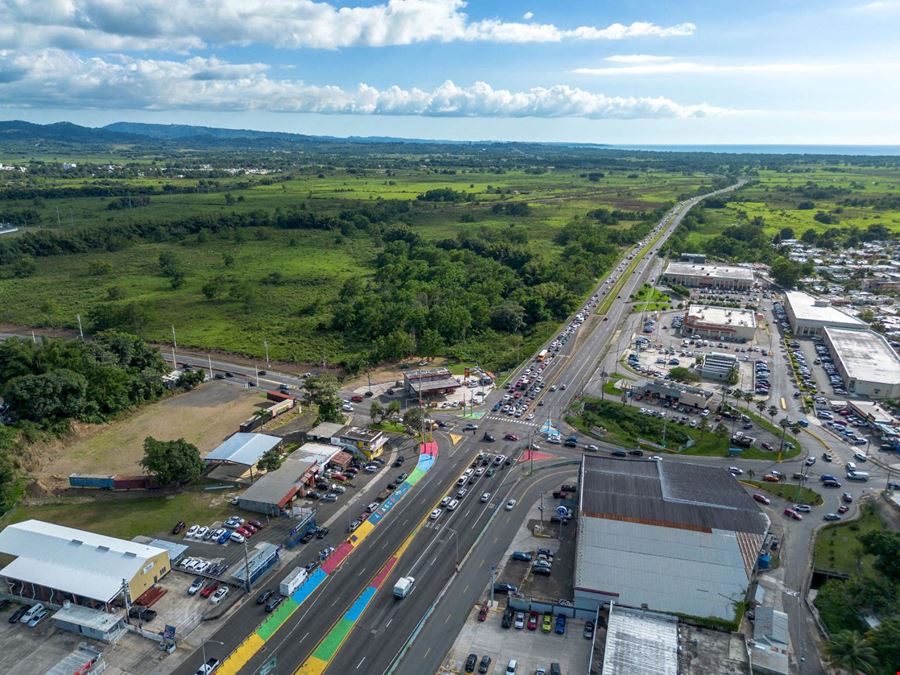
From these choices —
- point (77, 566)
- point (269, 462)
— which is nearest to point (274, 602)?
point (77, 566)

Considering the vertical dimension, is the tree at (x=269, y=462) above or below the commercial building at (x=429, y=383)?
below

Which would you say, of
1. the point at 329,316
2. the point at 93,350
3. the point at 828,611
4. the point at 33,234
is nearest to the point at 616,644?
the point at 828,611

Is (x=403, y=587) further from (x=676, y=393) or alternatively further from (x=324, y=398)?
(x=676, y=393)

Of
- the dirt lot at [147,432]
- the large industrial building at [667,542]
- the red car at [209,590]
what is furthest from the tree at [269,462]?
the large industrial building at [667,542]

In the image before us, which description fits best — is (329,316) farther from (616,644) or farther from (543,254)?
(616,644)

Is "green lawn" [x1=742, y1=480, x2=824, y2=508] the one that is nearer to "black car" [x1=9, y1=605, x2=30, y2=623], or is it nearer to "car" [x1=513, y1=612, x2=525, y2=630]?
"car" [x1=513, y1=612, x2=525, y2=630]

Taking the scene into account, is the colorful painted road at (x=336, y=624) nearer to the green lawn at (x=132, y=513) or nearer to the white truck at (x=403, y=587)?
the white truck at (x=403, y=587)
